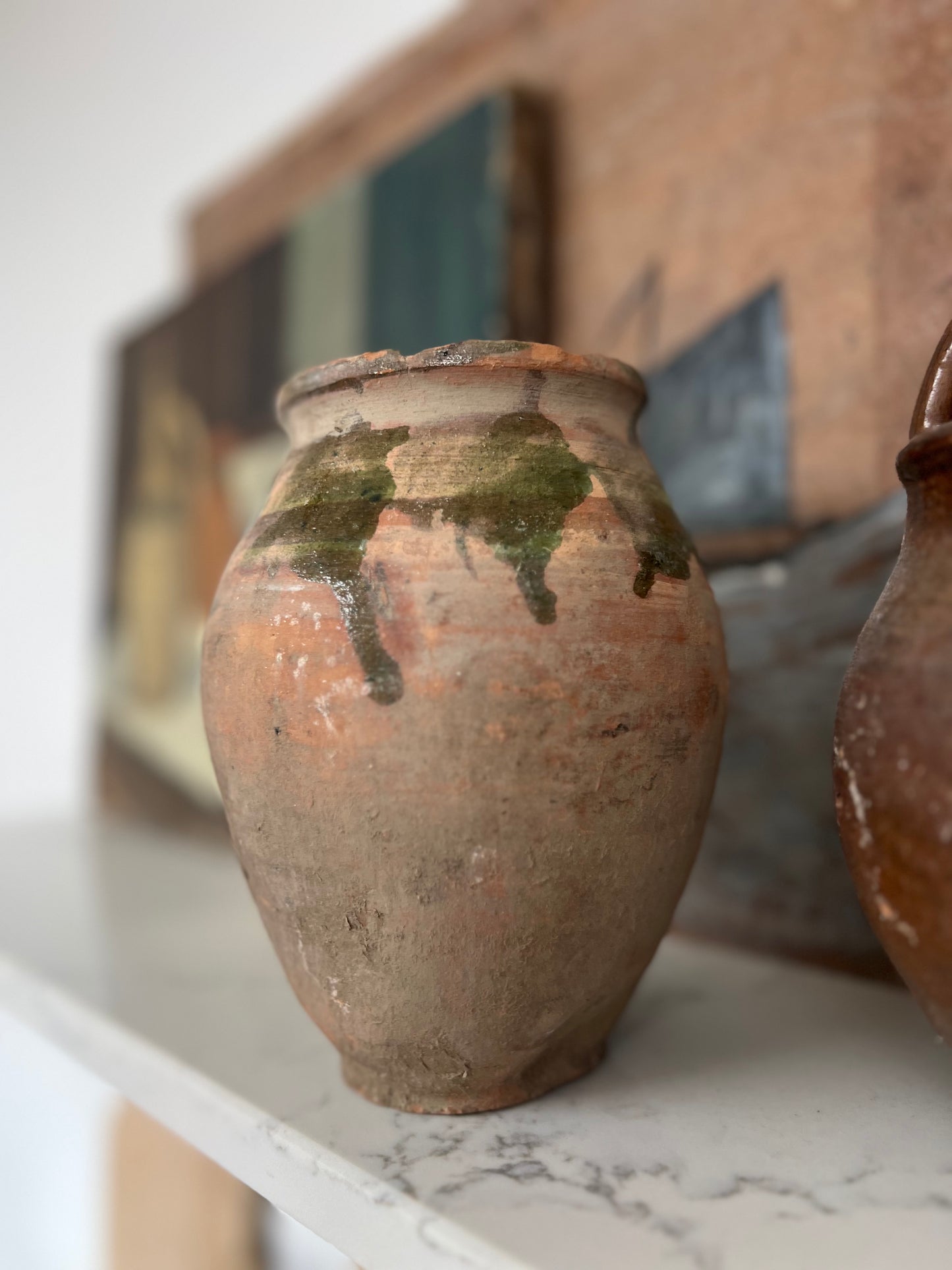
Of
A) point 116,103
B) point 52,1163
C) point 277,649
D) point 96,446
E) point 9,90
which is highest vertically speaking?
point 9,90

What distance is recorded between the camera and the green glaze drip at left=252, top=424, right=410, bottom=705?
0.56 metres

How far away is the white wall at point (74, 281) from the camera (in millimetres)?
1606

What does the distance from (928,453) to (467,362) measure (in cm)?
26

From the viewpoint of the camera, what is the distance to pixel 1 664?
2336 mm

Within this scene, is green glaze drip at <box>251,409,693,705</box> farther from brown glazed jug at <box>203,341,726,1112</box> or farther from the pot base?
the pot base

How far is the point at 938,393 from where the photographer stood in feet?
1.97

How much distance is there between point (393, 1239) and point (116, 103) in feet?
7.27

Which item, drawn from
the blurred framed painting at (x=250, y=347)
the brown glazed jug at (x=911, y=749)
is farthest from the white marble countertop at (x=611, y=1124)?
the blurred framed painting at (x=250, y=347)

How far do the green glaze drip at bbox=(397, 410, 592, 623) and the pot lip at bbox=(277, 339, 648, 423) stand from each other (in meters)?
0.03

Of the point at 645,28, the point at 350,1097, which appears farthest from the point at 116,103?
the point at 350,1097

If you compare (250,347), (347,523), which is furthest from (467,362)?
(250,347)

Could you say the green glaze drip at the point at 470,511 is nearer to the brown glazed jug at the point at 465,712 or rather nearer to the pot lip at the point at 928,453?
the brown glazed jug at the point at 465,712

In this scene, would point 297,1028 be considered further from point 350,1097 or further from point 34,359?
point 34,359

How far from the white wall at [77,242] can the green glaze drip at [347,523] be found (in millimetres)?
1250
